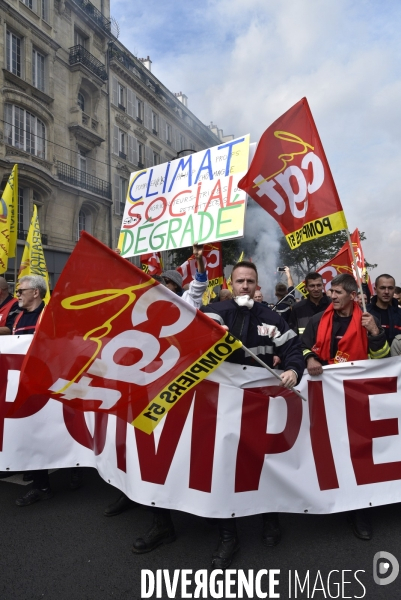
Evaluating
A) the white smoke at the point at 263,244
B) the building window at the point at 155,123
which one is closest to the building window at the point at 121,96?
the building window at the point at 155,123

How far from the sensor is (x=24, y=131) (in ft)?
72.3

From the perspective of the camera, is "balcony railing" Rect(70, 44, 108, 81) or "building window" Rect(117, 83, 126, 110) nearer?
"balcony railing" Rect(70, 44, 108, 81)

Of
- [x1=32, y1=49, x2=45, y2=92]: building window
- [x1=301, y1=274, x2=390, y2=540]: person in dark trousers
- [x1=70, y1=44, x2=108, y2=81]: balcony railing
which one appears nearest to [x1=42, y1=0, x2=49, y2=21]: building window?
[x1=70, y1=44, x2=108, y2=81]: balcony railing

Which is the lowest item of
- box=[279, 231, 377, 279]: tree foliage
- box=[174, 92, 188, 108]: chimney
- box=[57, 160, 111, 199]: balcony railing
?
box=[279, 231, 377, 279]: tree foliage

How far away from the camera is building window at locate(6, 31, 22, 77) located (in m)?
21.8

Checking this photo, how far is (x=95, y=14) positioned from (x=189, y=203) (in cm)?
2838

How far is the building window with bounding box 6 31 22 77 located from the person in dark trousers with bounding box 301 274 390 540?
76.0 ft

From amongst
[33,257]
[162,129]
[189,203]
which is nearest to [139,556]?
[189,203]

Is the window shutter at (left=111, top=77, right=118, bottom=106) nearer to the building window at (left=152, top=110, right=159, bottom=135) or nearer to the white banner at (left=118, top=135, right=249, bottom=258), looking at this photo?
the building window at (left=152, top=110, right=159, bottom=135)

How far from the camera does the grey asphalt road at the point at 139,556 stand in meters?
2.60

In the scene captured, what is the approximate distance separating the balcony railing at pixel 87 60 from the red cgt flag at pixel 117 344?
27099 mm

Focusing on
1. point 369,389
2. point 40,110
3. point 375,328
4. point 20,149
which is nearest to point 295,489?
point 369,389

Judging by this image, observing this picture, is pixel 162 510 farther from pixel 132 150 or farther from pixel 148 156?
pixel 148 156

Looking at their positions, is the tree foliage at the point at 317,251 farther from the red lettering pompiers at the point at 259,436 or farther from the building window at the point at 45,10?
the red lettering pompiers at the point at 259,436
